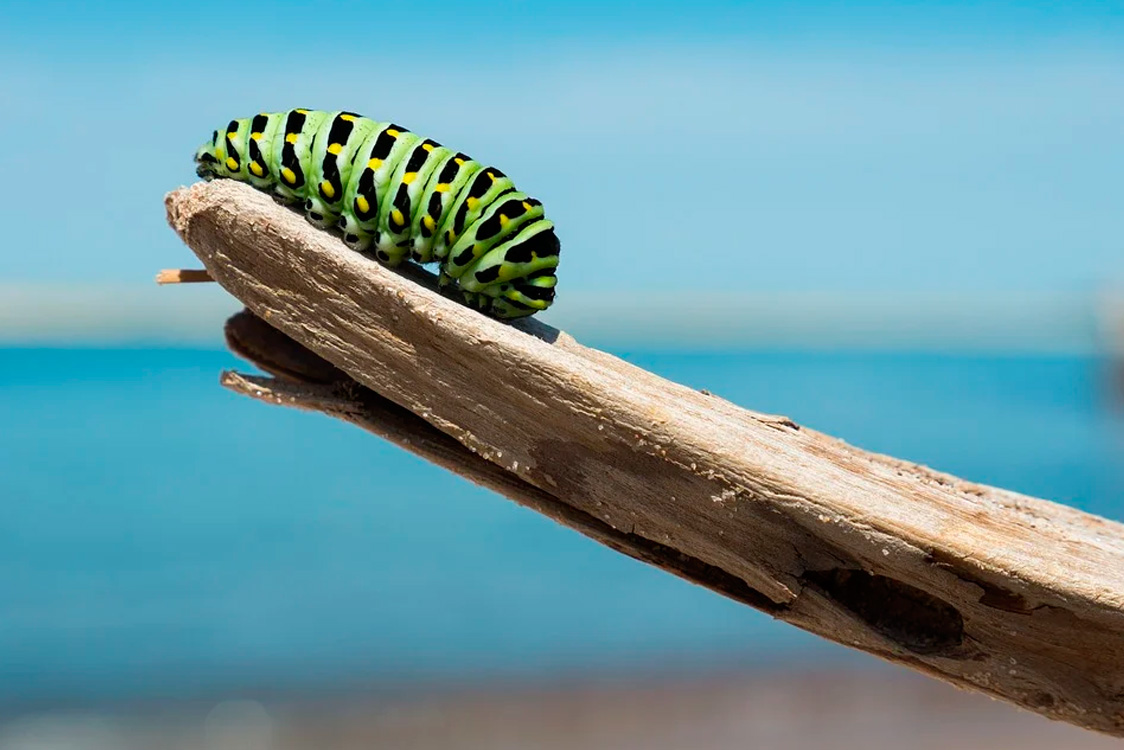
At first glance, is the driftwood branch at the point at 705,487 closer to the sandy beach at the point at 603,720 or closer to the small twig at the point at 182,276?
the small twig at the point at 182,276

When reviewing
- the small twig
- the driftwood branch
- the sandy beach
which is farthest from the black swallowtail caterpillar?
the sandy beach

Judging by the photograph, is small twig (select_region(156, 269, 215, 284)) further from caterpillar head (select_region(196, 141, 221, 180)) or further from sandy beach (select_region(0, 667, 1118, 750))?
sandy beach (select_region(0, 667, 1118, 750))

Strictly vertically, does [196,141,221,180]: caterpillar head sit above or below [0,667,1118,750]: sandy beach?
above

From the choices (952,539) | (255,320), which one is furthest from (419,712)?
(952,539)

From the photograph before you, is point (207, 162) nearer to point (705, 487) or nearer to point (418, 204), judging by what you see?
point (418, 204)

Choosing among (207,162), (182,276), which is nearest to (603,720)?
(182,276)

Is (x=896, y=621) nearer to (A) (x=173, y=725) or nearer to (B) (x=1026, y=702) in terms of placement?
(B) (x=1026, y=702)
